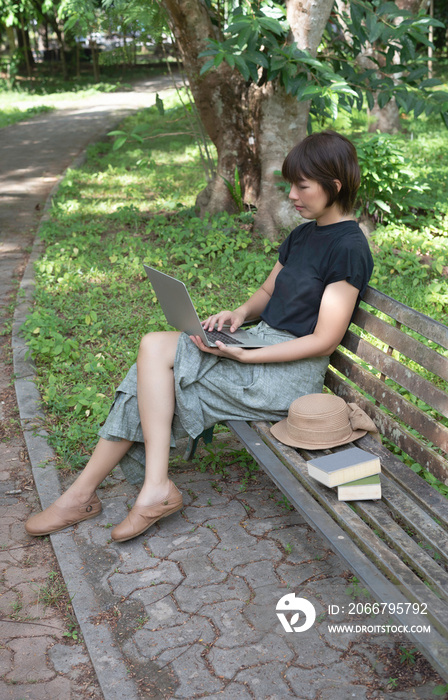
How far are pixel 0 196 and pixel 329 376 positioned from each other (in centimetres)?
772

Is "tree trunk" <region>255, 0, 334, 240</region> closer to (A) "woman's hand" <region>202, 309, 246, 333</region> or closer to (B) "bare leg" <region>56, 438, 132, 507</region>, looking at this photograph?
(A) "woman's hand" <region>202, 309, 246, 333</region>

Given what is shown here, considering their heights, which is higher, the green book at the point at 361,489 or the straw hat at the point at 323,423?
the straw hat at the point at 323,423

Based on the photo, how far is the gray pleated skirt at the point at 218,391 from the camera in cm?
303

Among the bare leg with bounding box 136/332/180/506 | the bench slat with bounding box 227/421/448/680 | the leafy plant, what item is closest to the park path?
the bare leg with bounding box 136/332/180/506

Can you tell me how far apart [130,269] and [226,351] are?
3.42m

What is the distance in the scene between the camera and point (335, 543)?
228 centimetres

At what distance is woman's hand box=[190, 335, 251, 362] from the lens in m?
2.95

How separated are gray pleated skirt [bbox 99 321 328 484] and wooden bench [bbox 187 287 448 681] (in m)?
0.10

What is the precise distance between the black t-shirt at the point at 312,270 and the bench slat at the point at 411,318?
0.07 m

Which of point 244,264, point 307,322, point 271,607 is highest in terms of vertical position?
point 307,322

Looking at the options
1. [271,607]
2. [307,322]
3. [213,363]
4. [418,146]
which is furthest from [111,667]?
[418,146]

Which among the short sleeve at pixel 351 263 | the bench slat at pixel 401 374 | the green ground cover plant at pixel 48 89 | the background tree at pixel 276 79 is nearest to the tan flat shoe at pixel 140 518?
the bench slat at pixel 401 374

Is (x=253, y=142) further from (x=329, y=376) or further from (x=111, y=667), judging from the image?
(x=111, y=667)

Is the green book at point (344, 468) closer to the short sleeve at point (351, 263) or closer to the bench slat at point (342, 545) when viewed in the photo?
the bench slat at point (342, 545)
